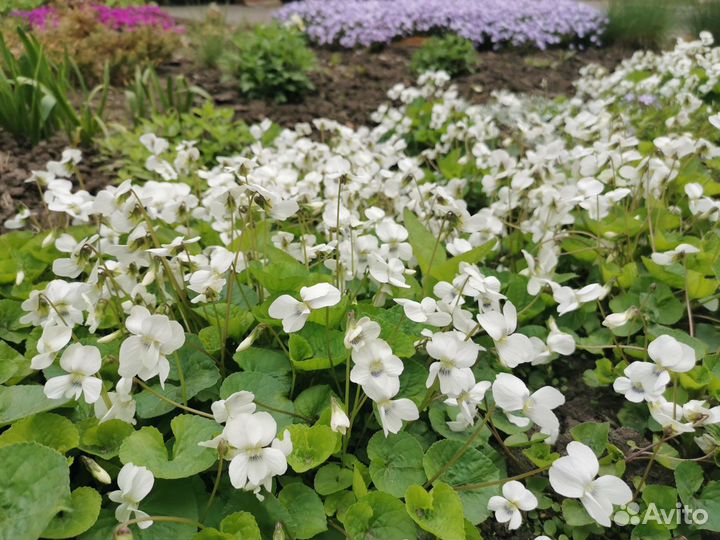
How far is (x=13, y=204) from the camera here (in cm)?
318

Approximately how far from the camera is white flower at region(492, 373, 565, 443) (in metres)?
1.35

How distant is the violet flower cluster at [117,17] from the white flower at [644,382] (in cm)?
592

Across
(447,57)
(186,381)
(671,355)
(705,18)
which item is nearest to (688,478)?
(671,355)

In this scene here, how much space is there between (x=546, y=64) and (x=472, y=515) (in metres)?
6.84

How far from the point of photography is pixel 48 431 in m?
1.43

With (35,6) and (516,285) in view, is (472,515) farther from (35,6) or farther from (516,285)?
(35,6)

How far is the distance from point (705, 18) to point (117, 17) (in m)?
6.78

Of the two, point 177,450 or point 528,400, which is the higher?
point 528,400

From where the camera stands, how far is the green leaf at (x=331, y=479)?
145cm

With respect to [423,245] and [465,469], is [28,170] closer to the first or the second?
[423,245]

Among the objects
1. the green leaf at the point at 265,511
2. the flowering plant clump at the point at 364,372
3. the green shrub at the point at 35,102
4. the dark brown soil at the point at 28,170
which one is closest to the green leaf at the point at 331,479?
the flowering plant clump at the point at 364,372

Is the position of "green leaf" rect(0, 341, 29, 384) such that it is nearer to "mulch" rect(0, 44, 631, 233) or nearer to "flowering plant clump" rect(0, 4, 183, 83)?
"mulch" rect(0, 44, 631, 233)

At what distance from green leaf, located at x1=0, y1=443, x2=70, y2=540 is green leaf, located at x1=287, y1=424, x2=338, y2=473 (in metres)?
0.50

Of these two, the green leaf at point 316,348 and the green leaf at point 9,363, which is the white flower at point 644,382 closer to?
the green leaf at point 316,348
